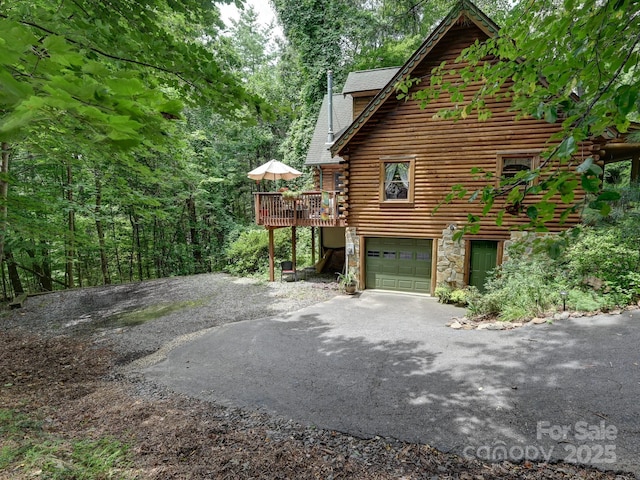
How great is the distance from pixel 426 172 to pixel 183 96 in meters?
8.89

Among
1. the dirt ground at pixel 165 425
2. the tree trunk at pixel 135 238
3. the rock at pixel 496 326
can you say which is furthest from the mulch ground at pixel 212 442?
the tree trunk at pixel 135 238

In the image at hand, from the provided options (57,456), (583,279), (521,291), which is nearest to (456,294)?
(521,291)

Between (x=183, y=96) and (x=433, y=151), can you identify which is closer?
(x=183, y=96)

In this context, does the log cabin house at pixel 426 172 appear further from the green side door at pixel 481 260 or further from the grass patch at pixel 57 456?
the grass patch at pixel 57 456

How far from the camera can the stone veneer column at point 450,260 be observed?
409 inches

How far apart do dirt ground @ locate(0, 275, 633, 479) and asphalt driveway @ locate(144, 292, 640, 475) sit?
0.97 ft

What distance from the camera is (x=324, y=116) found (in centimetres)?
1705

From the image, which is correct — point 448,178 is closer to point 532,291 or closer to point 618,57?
point 532,291

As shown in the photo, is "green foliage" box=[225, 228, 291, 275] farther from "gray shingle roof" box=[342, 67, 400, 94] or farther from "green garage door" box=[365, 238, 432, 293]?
"gray shingle roof" box=[342, 67, 400, 94]

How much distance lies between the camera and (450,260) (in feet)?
34.4

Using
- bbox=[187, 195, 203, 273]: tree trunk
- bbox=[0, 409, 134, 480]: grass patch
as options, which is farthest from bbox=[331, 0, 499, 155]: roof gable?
bbox=[187, 195, 203, 273]: tree trunk

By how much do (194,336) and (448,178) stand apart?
894 centimetres

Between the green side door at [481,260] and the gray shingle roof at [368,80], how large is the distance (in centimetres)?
722

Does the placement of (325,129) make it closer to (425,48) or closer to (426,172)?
(425,48)
